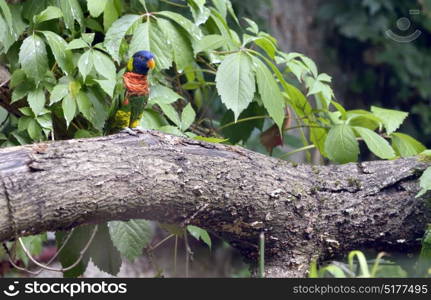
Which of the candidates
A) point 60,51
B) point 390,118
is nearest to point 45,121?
point 60,51

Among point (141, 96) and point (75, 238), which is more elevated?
point (141, 96)

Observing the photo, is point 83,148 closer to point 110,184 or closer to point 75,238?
point 110,184

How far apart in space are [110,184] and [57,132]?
0.77 m

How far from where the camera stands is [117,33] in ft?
7.97

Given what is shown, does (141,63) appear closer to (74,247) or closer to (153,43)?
(153,43)

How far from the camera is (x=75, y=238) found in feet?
8.31

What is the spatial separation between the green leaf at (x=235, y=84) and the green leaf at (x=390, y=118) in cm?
66

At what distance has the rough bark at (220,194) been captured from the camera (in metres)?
1.90

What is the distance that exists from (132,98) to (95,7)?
1.30 ft

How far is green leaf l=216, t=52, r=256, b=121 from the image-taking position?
2297mm

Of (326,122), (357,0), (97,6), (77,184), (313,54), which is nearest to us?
(77,184)

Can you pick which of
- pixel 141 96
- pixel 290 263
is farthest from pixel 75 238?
pixel 290 263

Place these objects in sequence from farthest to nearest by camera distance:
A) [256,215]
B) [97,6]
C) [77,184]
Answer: [97,6]
[256,215]
[77,184]

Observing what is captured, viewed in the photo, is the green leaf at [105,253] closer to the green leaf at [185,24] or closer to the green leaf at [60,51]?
the green leaf at [60,51]
